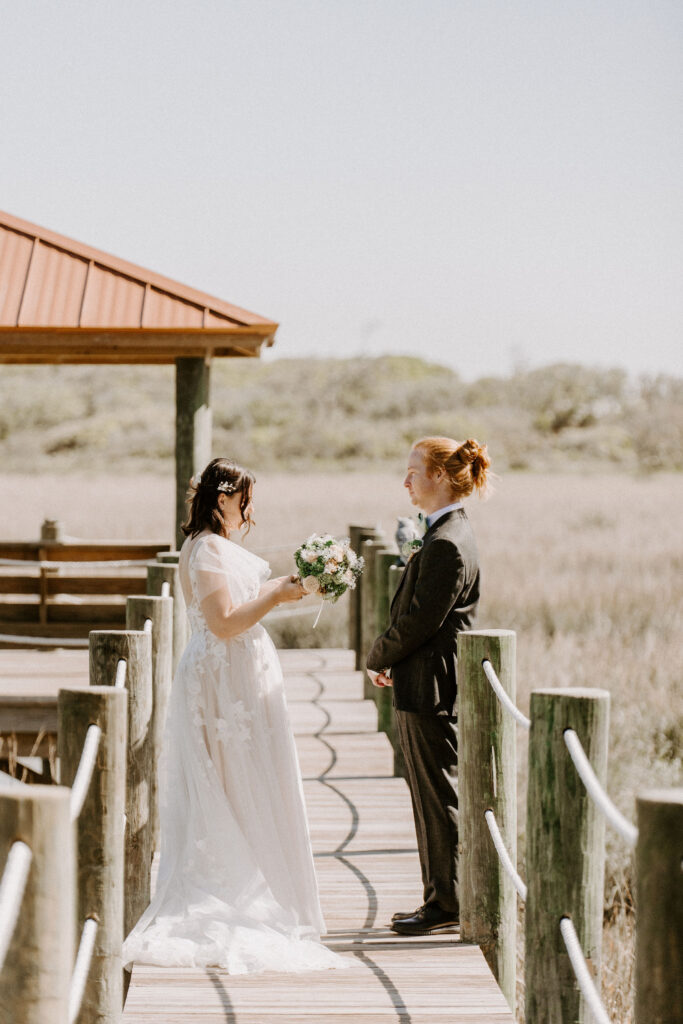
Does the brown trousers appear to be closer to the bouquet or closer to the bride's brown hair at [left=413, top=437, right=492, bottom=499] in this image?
the bouquet

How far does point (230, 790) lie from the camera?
13.8ft

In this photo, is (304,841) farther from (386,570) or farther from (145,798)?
(386,570)

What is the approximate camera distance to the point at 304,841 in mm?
4227

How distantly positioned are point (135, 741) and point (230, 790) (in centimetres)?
50

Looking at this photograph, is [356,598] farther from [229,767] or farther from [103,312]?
[229,767]

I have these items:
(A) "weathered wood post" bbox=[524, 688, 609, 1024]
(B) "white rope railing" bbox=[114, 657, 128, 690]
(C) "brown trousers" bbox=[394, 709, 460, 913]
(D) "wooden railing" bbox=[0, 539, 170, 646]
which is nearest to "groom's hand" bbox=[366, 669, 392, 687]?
(C) "brown trousers" bbox=[394, 709, 460, 913]

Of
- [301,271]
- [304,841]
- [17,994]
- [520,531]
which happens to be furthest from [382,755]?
[301,271]

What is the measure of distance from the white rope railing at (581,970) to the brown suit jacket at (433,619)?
158 centimetres

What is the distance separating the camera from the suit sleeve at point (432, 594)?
4.12m

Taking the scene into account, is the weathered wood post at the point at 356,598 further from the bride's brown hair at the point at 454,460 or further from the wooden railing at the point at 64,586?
the bride's brown hair at the point at 454,460

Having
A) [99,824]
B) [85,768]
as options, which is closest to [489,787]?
[99,824]

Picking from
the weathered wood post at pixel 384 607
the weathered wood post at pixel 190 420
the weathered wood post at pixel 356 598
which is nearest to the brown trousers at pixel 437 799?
the weathered wood post at pixel 384 607

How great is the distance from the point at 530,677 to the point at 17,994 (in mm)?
8407

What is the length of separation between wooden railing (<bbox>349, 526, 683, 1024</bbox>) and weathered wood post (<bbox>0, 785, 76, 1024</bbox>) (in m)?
0.96
